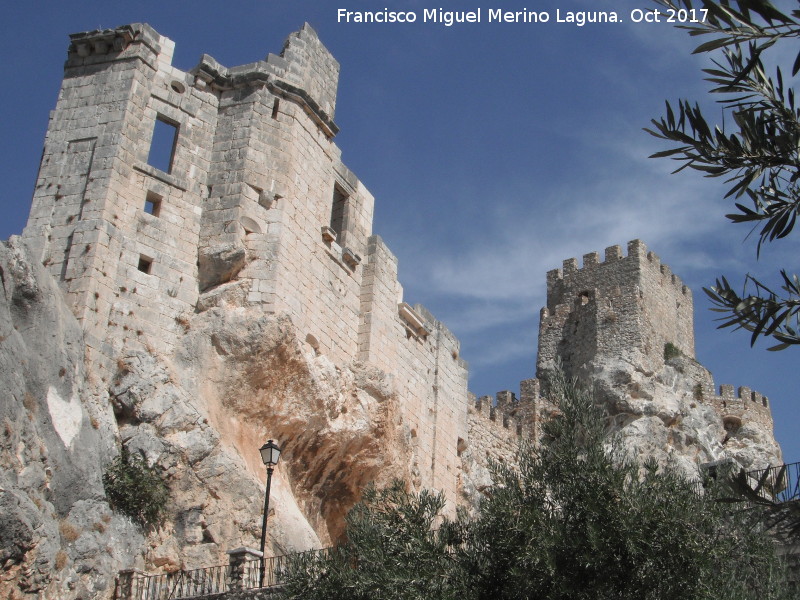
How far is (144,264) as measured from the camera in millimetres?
17156

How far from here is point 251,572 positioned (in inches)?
554

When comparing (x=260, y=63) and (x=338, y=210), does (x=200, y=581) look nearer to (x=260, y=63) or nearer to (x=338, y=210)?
(x=338, y=210)

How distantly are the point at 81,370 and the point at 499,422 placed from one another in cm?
1550

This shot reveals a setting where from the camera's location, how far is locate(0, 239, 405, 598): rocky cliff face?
13.3 meters

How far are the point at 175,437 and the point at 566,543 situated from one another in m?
6.69

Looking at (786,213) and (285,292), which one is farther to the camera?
(285,292)

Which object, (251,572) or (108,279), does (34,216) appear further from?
(251,572)

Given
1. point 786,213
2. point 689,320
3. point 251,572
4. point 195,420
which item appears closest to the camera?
point 786,213

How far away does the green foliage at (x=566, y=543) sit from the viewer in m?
10.8

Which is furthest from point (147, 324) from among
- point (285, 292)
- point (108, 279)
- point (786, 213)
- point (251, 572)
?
point (786, 213)

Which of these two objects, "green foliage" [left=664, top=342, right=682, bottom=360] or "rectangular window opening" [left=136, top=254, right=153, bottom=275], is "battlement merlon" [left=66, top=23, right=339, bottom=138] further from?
"green foliage" [left=664, top=342, right=682, bottom=360]

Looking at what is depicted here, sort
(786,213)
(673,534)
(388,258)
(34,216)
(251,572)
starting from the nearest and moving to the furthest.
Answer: (786,213), (673,534), (251,572), (34,216), (388,258)

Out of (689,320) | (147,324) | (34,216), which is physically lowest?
(147,324)

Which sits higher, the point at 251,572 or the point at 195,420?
the point at 195,420
